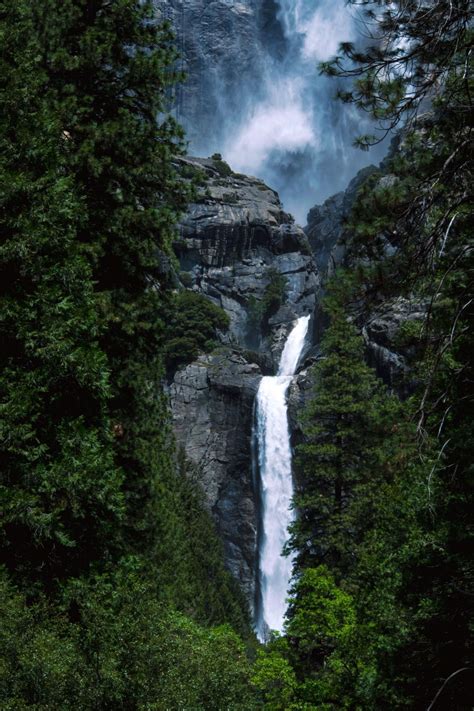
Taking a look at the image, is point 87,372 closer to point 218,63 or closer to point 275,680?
point 275,680

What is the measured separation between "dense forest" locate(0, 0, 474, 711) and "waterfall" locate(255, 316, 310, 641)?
86.0 feet

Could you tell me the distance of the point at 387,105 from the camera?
6.78 meters

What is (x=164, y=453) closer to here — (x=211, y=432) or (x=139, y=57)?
(x=139, y=57)

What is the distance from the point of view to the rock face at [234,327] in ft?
147

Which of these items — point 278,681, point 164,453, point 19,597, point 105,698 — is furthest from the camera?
point 164,453

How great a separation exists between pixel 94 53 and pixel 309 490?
1250 centimetres

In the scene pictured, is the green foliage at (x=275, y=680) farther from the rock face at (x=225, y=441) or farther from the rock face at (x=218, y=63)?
the rock face at (x=218, y=63)

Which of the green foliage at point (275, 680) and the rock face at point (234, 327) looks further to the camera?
the rock face at point (234, 327)

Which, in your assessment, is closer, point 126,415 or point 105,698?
point 105,698

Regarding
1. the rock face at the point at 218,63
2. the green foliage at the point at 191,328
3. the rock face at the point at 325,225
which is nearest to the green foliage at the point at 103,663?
the green foliage at the point at 191,328

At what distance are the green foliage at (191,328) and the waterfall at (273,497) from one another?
7.44m

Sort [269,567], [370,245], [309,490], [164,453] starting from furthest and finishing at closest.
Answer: [269,567]
[309,490]
[164,453]
[370,245]

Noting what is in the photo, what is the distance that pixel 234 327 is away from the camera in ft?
223

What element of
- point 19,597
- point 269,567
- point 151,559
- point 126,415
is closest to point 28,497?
point 19,597
